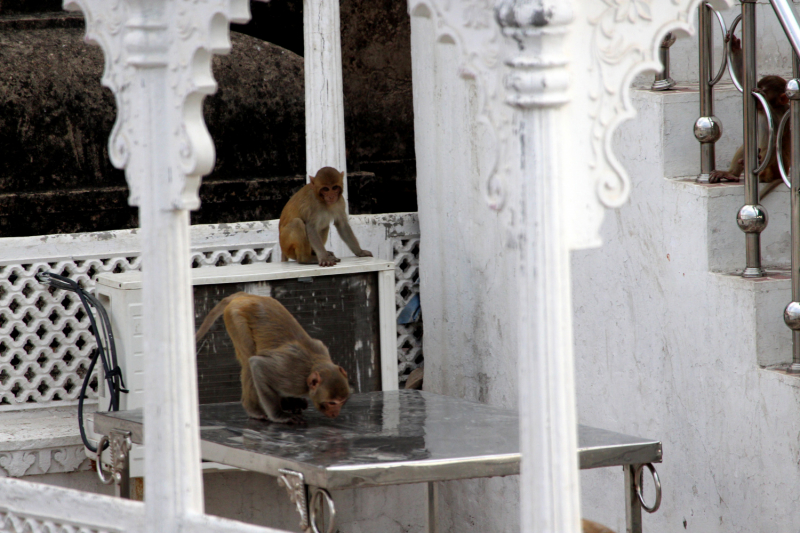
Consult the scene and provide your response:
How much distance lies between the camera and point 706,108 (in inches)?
Result: 163

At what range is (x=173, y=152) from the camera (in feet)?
8.97

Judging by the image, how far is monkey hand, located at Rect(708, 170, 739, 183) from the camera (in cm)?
410

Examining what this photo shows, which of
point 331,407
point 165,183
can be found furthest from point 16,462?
point 165,183

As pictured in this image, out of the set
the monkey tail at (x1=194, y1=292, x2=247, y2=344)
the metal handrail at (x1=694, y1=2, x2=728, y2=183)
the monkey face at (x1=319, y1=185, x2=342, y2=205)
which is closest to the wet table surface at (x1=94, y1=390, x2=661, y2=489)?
the monkey tail at (x1=194, y1=292, x2=247, y2=344)

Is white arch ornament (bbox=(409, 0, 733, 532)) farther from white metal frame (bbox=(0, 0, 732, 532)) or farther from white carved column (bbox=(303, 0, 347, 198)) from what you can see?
white carved column (bbox=(303, 0, 347, 198))

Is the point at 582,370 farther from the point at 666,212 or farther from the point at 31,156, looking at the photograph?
the point at 31,156

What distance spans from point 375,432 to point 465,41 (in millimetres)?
2007

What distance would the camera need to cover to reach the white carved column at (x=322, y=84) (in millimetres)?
6133

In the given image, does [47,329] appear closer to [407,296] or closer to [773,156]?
[407,296]

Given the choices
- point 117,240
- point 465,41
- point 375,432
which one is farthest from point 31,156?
point 465,41

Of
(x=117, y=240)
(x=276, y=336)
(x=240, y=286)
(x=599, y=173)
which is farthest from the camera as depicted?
(x=117, y=240)

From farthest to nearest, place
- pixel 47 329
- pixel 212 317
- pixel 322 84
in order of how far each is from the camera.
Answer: pixel 322 84 < pixel 47 329 < pixel 212 317

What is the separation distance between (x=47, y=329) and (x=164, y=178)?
3.59 meters

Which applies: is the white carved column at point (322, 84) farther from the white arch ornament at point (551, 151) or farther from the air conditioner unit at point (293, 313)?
the white arch ornament at point (551, 151)
